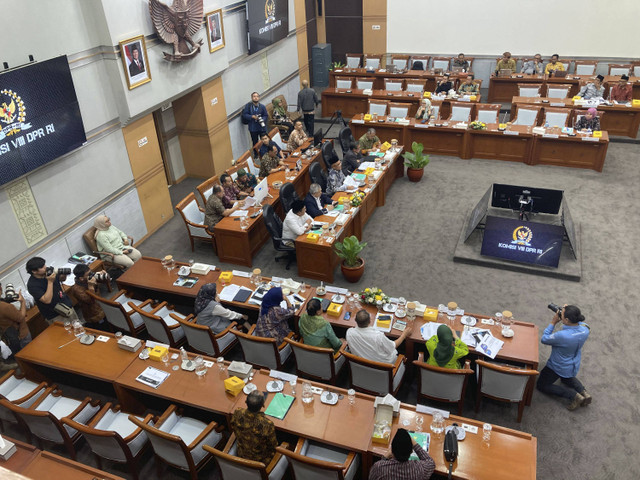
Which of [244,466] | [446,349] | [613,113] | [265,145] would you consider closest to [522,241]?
[446,349]

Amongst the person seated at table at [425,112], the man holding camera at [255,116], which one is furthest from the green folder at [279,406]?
the person seated at table at [425,112]

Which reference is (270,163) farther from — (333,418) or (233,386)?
(333,418)

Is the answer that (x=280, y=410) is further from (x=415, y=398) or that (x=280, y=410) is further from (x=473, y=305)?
(x=473, y=305)

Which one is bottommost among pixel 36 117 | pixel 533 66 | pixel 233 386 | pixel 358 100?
pixel 233 386

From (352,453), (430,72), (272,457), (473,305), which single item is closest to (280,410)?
(272,457)

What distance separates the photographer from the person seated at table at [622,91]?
12180 mm

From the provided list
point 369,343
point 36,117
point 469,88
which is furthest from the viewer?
point 469,88

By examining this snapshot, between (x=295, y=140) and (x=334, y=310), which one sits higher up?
(x=295, y=140)

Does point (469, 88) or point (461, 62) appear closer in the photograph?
point (469, 88)

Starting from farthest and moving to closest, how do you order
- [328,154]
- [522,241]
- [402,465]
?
[328,154], [522,241], [402,465]

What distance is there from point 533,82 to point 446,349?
38.6ft

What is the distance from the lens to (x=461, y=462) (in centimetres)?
437

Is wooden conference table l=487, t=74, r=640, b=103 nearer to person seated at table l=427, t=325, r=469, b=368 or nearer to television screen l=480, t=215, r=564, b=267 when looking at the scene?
television screen l=480, t=215, r=564, b=267

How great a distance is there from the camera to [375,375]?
5426 mm
